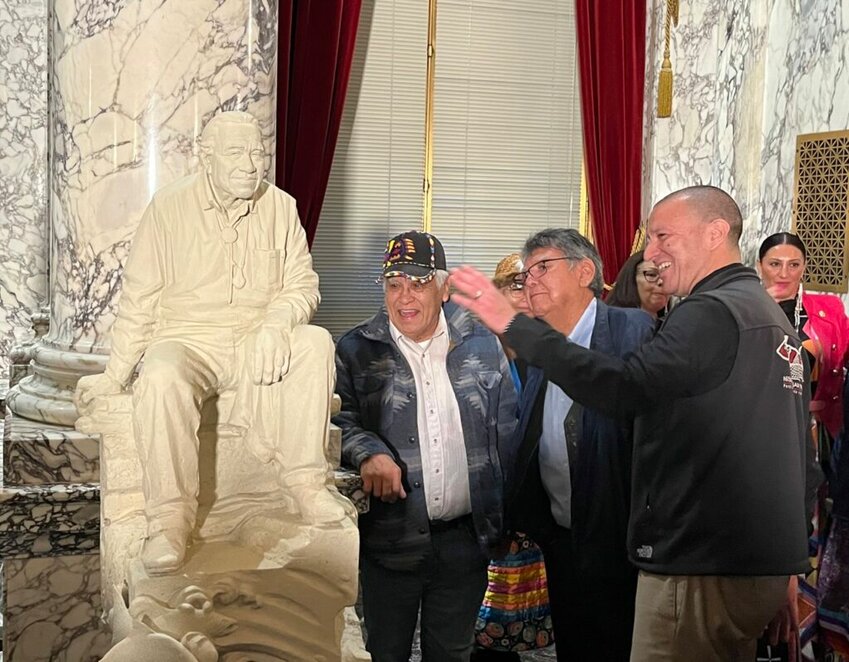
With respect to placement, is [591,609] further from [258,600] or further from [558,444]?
[258,600]

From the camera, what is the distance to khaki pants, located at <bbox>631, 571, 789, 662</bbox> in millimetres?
2727

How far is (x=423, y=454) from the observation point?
10.9ft

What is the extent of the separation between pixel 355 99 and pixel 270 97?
2.53m

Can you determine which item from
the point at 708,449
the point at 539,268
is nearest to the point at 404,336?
the point at 539,268

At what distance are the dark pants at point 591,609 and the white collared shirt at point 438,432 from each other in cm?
37

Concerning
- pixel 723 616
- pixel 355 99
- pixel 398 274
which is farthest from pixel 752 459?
pixel 355 99

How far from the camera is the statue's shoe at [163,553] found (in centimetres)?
267

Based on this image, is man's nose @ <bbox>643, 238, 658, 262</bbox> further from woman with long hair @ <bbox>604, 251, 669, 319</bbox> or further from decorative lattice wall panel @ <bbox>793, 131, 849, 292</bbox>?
decorative lattice wall panel @ <bbox>793, 131, 849, 292</bbox>

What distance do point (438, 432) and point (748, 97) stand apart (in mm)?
4142

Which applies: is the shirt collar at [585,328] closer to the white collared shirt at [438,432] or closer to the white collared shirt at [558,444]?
the white collared shirt at [558,444]

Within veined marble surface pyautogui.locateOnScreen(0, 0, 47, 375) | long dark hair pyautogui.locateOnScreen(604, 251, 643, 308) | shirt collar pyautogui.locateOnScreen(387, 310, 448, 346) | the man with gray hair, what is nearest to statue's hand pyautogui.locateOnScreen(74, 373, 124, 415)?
shirt collar pyautogui.locateOnScreen(387, 310, 448, 346)

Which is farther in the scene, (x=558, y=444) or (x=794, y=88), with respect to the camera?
(x=794, y=88)

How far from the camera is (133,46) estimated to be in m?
3.69

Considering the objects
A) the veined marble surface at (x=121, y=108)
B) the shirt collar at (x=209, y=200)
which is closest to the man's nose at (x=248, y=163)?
the shirt collar at (x=209, y=200)
